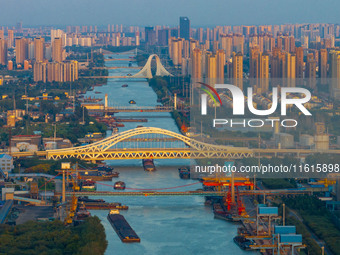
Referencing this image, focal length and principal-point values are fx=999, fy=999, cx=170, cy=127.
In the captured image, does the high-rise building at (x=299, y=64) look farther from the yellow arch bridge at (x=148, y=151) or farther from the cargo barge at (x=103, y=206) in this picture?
the cargo barge at (x=103, y=206)

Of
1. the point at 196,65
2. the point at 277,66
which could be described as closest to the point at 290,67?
the point at 277,66

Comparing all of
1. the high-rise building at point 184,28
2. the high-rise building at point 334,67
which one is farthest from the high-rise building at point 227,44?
the high-rise building at point 334,67

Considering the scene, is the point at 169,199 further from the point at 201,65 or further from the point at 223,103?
the point at 201,65

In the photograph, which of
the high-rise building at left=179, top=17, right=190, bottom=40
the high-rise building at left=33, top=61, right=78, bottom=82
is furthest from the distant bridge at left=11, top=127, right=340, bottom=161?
the high-rise building at left=179, top=17, right=190, bottom=40

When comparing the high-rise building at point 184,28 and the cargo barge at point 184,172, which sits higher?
the high-rise building at point 184,28

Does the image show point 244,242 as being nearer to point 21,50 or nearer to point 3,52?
point 3,52

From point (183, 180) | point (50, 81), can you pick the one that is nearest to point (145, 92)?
point (50, 81)

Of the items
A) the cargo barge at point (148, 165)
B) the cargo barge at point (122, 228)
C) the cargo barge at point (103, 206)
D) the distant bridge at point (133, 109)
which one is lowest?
the cargo barge at point (122, 228)
